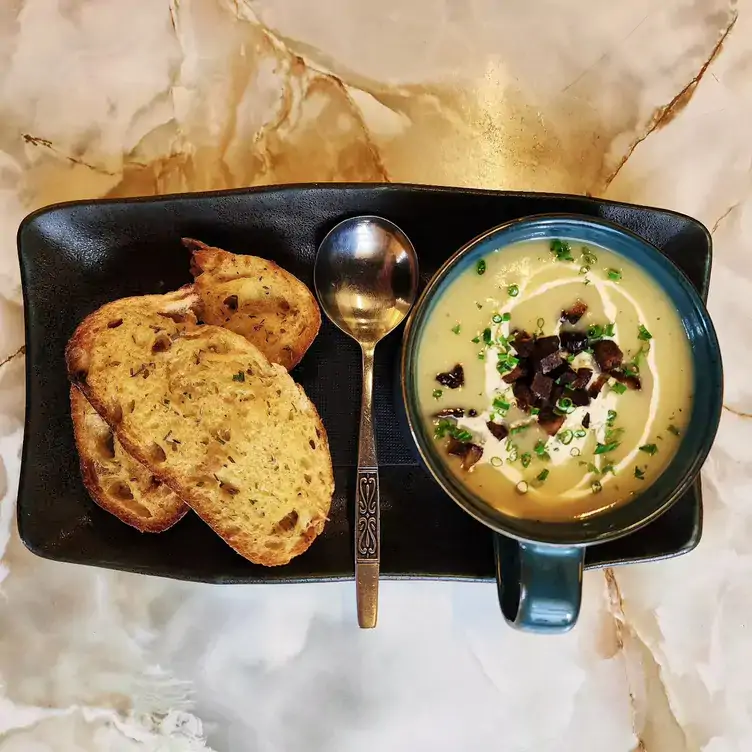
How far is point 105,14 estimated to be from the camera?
1531mm

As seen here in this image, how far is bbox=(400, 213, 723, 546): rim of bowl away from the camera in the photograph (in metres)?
1.13

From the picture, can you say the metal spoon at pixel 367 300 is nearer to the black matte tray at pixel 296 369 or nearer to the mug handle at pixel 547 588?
the black matte tray at pixel 296 369

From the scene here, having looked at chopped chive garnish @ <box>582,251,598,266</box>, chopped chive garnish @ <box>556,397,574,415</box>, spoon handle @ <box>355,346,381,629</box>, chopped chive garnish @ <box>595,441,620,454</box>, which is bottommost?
spoon handle @ <box>355,346,381,629</box>

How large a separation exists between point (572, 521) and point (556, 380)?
0.24 meters

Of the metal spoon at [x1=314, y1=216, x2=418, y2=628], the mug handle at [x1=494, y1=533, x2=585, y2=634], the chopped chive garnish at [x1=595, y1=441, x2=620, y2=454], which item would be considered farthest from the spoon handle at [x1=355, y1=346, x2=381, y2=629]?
the chopped chive garnish at [x1=595, y1=441, x2=620, y2=454]

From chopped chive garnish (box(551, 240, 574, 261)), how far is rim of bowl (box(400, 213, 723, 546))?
0.01m

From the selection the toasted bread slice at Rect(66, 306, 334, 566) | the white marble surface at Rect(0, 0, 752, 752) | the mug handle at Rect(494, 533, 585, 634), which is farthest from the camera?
the white marble surface at Rect(0, 0, 752, 752)

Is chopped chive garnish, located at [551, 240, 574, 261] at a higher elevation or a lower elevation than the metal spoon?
higher

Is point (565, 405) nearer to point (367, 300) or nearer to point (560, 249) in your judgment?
point (560, 249)

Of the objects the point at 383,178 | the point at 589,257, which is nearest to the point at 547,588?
the point at 589,257

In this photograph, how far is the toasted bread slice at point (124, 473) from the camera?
1.31 metres

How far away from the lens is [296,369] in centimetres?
137

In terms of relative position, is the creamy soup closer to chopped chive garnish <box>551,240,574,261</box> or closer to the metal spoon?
chopped chive garnish <box>551,240,574,261</box>

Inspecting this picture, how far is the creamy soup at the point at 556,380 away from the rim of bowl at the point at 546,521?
1.0 inches
